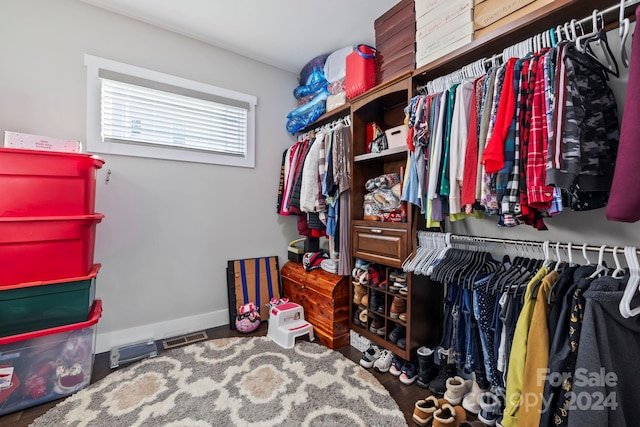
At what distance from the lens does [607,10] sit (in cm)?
108

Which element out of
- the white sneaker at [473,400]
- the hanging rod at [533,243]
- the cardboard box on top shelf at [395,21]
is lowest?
the white sneaker at [473,400]

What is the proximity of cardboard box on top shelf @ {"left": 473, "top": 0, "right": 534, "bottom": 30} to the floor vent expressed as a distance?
280 centimetres

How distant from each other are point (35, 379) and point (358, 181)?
226 centimetres

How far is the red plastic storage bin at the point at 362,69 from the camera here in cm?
204

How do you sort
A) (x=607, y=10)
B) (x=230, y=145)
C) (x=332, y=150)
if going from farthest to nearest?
1. (x=230, y=145)
2. (x=332, y=150)
3. (x=607, y=10)

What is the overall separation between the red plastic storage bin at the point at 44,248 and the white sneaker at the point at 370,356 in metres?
1.81

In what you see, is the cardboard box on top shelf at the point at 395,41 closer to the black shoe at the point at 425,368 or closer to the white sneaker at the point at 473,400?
the black shoe at the point at 425,368

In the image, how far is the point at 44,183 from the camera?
1.52 m

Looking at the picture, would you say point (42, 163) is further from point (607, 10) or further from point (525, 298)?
point (607, 10)

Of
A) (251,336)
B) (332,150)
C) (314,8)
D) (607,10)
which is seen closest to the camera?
(607,10)

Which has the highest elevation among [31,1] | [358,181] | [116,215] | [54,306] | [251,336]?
[31,1]

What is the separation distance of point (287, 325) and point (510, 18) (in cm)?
233

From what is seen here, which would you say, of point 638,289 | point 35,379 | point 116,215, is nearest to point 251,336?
point 35,379

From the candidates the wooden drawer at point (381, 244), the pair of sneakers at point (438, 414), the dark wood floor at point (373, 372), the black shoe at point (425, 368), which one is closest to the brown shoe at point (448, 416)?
the pair of sneakers at point (438, 414)
